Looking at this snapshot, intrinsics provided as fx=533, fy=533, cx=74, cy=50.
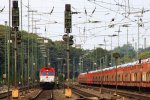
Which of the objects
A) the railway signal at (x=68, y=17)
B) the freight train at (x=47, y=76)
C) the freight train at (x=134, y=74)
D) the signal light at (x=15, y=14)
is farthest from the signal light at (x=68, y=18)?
the freight train at (x=47, y=76)

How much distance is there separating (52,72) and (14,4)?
4456 centimetres

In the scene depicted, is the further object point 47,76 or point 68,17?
point 47,76

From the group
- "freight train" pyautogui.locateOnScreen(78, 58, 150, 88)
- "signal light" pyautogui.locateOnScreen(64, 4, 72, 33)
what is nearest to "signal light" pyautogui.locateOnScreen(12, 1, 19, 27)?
"signal light" pyautogui.locateOnScreen(64, 4, 72, 33)

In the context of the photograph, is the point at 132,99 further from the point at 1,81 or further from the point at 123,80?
the point at 1,81

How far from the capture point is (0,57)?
124 meters

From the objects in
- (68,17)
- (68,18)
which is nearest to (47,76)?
(68,18)

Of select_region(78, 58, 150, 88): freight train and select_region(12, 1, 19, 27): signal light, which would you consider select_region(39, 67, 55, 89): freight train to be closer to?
select_region(78, 58, 150, 88): freight train

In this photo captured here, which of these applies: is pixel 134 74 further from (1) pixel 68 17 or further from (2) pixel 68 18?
(1) pixel 68 17

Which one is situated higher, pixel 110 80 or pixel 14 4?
pixel 14 4

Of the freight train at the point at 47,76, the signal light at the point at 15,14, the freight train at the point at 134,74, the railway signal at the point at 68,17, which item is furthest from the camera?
the freight train at the point at 47,76

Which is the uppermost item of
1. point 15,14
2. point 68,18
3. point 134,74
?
point 15,14

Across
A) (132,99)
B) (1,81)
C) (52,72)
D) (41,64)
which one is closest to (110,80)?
(52,72)

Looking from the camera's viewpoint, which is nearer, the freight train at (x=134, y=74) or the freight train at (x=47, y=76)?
the freight train at (x=134, y=74)

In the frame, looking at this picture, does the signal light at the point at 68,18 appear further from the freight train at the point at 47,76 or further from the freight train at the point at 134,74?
the freight train at the point at 47,76
